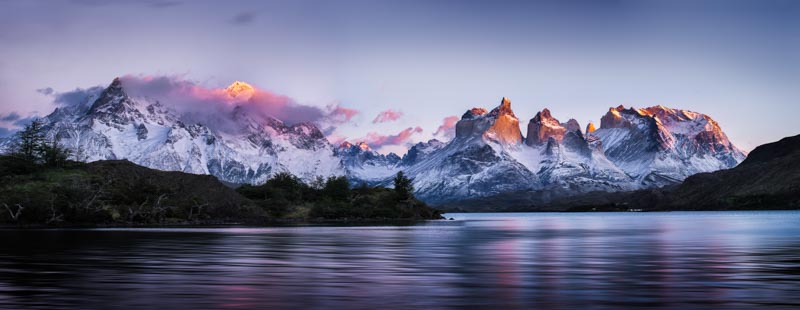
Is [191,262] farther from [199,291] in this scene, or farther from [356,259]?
[199,291]

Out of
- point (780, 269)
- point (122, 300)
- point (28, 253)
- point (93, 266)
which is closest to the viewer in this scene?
point (122, 300)

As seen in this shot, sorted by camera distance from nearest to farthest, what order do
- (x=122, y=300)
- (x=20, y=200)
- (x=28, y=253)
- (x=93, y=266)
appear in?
(x=122, y=300), (x=93, y=266), (x=28, y=253), (x=20, y=200)

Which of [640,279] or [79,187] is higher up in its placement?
[79,187]

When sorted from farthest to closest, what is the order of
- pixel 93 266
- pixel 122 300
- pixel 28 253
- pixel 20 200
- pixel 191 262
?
pixel 20 200 → pixel 28 253 → pixel 191 262 → pixel 93 266 → pixel 122 300

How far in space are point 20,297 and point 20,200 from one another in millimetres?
160305

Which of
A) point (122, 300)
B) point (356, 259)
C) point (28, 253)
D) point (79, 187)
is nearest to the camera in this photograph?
point (122, 300)

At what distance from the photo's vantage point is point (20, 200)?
176000 mm

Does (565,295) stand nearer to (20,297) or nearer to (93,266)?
(20,297)

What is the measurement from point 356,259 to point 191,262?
36.2ft

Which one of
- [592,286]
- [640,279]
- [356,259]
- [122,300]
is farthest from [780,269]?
[122,300]

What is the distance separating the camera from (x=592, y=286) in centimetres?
3562

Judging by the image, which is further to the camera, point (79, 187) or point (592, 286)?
point (79, 187)

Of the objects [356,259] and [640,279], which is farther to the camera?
[356,259]

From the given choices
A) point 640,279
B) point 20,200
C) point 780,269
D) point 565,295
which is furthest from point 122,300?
point 20,200
